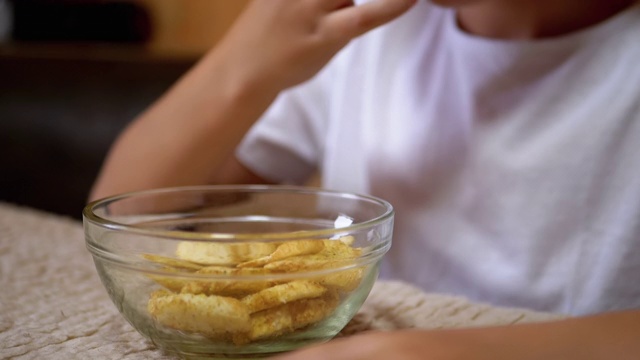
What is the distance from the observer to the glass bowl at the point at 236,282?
32 cm

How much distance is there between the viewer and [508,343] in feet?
1.04

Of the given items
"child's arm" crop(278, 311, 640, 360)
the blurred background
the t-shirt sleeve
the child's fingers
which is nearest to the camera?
"child's arm" crop(278, 311, 640, 360)

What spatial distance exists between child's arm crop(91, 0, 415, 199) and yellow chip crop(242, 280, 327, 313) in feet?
1.14

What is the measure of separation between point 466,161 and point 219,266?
1.59 feet

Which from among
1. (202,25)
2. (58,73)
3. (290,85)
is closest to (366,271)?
(290,85)

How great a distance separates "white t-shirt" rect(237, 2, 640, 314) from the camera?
2.31ft

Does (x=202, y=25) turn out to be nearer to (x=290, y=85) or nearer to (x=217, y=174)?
(x=217, y=174)

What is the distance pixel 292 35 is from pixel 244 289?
38 centimetres

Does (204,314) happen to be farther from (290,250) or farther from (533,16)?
(533,16)

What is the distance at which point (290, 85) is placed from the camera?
0.70 meters

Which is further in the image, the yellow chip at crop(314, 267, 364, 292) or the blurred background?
the blurred background

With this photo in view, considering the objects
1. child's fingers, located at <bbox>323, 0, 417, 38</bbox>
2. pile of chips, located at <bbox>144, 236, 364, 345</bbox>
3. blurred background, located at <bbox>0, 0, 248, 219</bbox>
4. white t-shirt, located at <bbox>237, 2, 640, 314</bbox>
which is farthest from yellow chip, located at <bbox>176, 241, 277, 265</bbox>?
blurred background, located at <bbox>0, 0, 248, 219</bbox>

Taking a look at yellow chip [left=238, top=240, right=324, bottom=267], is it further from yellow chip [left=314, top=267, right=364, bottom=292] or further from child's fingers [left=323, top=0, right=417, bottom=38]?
child's fingers [left=323, top=0, right=417, bottom=38]

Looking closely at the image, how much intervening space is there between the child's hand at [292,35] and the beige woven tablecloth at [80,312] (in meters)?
0.24
